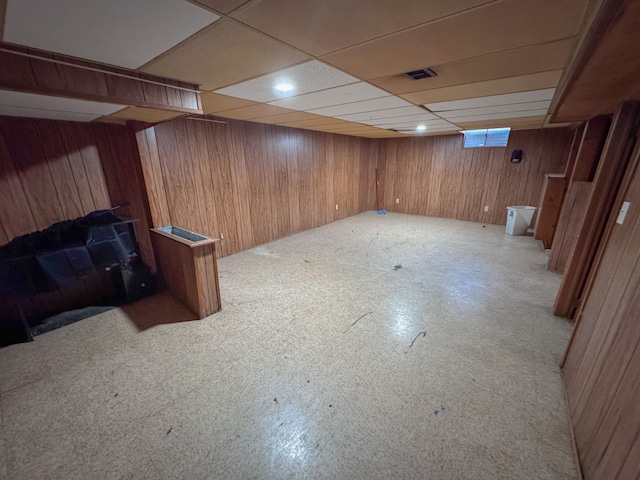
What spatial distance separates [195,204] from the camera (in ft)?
12.0

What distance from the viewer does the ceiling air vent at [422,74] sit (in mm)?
1822

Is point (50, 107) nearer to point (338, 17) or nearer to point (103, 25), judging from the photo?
point (103, 25)

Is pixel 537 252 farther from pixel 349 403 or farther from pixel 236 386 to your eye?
pixel 236 386

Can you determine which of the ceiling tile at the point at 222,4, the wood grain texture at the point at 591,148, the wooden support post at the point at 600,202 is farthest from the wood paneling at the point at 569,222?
the ceiling tile at the point at 222,4

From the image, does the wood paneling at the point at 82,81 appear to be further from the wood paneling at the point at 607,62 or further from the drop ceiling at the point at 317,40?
the wood paneling at the point at 607,62

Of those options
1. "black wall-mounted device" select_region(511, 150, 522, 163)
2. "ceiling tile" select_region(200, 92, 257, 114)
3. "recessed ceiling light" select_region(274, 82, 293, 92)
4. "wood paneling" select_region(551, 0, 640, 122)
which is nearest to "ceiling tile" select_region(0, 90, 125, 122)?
"ceiling tile" select_region(200, 92, 257, 114)

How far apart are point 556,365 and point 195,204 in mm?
4243

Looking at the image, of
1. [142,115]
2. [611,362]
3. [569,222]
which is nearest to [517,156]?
[569,222]

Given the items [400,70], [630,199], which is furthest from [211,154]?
[630,199]

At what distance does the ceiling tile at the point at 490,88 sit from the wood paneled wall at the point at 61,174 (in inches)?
126

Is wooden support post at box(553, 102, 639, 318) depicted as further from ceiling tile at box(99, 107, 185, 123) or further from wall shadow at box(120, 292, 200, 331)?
wall shadow at box(120, 292, 200, 331)

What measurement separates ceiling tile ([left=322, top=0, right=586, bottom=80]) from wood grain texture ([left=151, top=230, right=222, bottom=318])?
196 centimetres

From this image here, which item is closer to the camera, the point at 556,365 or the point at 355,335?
the point at 556,365

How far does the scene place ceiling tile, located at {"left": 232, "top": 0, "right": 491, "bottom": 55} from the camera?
3.37 ft
